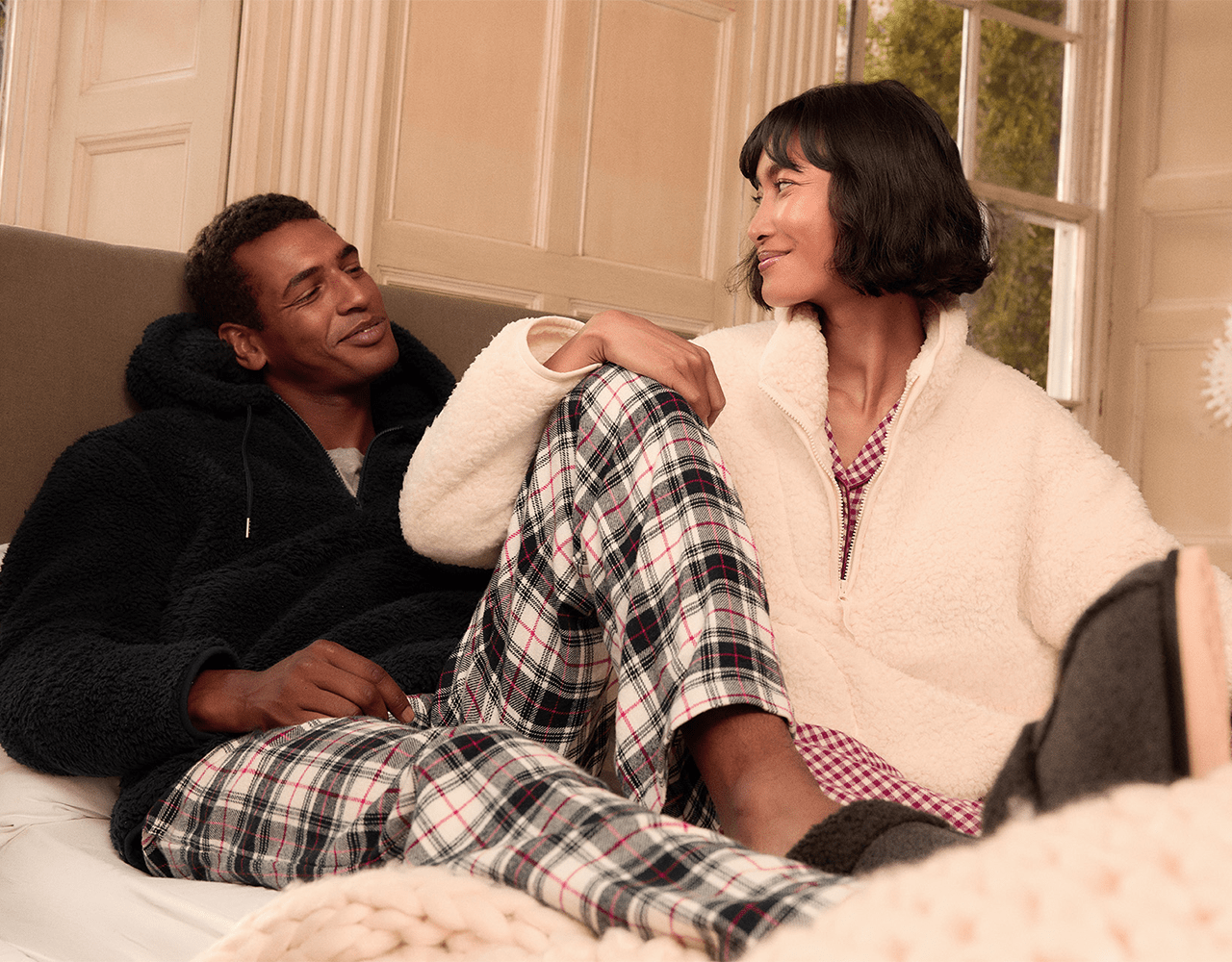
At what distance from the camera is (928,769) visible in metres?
1.03

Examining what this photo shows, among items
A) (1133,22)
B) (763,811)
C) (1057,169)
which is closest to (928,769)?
(763,811)

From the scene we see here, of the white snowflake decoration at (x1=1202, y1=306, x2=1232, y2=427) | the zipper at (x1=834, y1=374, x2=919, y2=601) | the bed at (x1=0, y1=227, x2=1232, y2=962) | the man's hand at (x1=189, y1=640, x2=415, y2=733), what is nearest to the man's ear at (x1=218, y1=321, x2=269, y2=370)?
the bed at (x1=0, y1=227, x2=1232, y2=962)

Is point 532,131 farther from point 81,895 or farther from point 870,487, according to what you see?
point 81,895

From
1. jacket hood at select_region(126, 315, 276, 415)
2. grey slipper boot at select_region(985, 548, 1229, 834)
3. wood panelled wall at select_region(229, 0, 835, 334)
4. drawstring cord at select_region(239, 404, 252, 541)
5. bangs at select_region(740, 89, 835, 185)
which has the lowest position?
grey slipper boot at select_region(985, 548, 1229, 834)

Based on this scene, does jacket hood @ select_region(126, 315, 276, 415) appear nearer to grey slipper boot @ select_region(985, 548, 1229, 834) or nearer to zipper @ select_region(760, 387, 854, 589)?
zipper @ select_region(760, 387, 854, 589)

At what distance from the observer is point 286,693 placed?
3.08ft

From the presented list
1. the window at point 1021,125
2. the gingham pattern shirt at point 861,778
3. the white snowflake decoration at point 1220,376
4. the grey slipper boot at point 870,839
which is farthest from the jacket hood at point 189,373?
the white snowflake decoration at point 1220,376

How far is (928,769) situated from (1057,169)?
3.31 metres

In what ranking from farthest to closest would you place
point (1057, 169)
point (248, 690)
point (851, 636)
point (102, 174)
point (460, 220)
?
point (1057, 169), point (460, 220), point (102, 174), point (851, 636), point (248, 690)

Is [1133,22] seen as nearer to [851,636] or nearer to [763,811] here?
[851,636]

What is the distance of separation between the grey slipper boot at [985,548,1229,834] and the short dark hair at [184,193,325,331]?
1.17m

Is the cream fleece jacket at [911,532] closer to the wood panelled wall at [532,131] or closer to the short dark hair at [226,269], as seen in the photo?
the short dark hair at [226,269]

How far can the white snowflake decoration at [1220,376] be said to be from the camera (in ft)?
11.5

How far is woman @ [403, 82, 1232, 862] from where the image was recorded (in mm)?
1043
